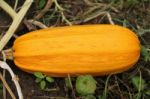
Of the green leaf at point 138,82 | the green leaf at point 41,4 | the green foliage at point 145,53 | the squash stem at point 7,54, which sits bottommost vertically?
the green leaf at point 138,82

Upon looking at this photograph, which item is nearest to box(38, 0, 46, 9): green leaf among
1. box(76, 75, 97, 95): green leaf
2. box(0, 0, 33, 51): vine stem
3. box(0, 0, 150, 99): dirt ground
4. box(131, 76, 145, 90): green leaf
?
box(0, 0, 150, 99): dirt ground

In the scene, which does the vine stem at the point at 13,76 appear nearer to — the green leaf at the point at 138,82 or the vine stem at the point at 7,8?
the vine stem at the point at 7,8

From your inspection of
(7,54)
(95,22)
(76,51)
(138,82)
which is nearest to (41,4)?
(95,22)

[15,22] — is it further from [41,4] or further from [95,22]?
[95,22]

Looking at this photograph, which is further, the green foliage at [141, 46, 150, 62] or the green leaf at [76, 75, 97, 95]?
the green foliage at [141, 46, 150, 62]

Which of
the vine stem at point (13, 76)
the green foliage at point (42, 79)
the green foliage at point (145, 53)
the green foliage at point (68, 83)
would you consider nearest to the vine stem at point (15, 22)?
the vine stem at point (13, 76)

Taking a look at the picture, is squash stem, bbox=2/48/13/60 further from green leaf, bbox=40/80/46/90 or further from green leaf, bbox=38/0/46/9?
green leaf, bbox=38/0/46/9

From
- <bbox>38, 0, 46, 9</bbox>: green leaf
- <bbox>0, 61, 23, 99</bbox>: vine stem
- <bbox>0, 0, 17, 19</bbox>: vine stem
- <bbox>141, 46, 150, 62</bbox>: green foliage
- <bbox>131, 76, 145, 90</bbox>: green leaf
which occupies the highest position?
<bbox>0, 0, 17, 19</bbox>: vine stem
